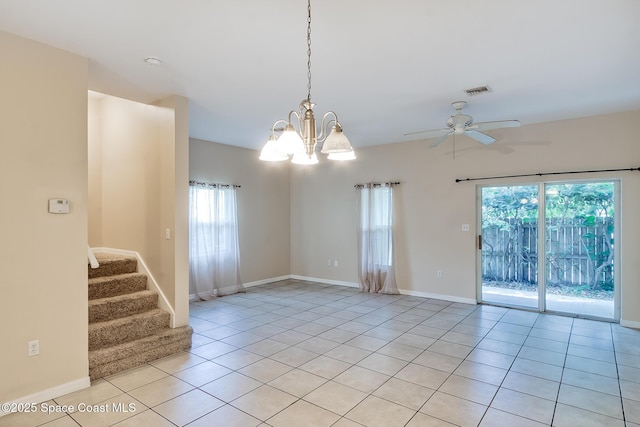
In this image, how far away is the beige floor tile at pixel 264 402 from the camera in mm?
2691

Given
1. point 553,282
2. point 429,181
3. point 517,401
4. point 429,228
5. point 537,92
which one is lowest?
point 517,401

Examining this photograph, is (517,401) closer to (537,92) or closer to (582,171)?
(537,92)

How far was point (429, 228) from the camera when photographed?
6348mm

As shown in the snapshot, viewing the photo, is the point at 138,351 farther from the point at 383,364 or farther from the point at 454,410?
the point at 454,410

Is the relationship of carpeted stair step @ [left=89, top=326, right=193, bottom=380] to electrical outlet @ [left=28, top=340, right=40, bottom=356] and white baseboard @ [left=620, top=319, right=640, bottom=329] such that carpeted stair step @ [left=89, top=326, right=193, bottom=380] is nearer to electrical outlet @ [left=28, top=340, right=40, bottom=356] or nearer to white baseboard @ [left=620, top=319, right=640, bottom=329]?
electrical outlet @ [left=28, top=340, right=40, bottom=356]

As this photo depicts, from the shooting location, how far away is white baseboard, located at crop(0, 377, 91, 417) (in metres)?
2.75

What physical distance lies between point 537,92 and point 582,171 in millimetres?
1831

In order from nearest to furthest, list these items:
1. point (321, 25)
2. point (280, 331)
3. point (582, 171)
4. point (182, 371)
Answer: point (321, 25) → point (182, 371) → point (280, 331) → point (582, 171)

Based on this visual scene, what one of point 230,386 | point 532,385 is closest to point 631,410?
point 532,385

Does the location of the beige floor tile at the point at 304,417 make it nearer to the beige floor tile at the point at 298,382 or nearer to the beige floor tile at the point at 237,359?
the beige floor tile at the point at 298,382

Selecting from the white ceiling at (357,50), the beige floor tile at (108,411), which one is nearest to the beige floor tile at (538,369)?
the white ceiling at (357,50)

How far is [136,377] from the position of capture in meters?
3.28

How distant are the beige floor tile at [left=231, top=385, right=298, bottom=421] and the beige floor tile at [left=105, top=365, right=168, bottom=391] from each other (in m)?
0.97

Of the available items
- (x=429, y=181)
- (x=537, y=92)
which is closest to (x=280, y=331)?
(x=429, y=181)
